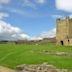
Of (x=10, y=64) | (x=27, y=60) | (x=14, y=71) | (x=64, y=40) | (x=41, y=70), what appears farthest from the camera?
(x=64, y=40)

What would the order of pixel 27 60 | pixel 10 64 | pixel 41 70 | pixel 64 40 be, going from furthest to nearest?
1. pixel 64 40
2. pixel 27 60
3. pixel 10 64
4. pixel 41 70

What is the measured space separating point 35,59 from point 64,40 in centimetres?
4541

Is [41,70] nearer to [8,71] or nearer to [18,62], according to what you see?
[8,71]

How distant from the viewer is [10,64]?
3244 centimetres

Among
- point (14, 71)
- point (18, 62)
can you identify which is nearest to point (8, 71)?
point (14, 71)

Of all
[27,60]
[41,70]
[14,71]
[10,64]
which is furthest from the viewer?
[27,60]

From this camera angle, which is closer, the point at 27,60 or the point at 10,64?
the point at 10,64

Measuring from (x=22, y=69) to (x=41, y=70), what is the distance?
2353 mm

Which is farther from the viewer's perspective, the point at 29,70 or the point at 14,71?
the point at 14,71

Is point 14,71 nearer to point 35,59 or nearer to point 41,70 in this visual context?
point 41,70

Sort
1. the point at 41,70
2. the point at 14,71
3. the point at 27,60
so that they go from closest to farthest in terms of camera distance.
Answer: the point at 41,70, the point at 14,71, the point at 27,60

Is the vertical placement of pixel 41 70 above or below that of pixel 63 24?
below

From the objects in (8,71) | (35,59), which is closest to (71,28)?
(35,59)

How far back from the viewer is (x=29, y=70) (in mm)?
25422
